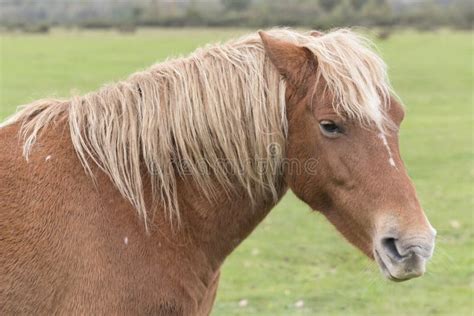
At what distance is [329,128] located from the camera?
9.73 feet

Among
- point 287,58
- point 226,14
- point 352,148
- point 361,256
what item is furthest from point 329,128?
point 226,14

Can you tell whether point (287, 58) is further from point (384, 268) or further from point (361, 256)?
point (361, 256)

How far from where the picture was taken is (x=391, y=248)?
9.32ft

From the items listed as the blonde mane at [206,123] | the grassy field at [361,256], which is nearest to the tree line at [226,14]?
the grassy field at [361,256]

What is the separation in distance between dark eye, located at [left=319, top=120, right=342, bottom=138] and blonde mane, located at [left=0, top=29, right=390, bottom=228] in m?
0.16

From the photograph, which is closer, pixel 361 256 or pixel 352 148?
pixel 352 148

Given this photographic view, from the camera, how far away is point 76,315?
2.85 meters

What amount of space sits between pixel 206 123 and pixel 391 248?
1044 mm

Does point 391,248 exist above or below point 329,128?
below

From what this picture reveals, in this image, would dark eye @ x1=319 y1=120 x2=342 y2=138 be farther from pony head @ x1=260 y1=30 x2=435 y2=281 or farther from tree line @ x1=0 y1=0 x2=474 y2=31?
tree line @ x1=0 y1=0 x2=474 y2=31

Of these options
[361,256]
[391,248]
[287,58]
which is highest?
[287,58]

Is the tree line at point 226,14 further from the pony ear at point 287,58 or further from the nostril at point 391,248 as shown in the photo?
the nostril at point 391,248

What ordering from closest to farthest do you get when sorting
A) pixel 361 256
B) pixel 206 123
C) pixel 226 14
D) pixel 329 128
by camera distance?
1. pixel 329 128
2. pixel 206 123
3. pixel 361 256
4. pixel 226 14

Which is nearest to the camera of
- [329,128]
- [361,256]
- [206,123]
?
[329,128]
